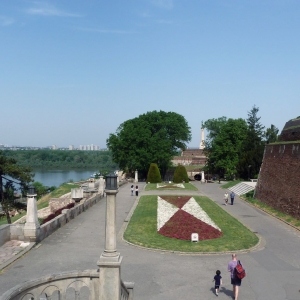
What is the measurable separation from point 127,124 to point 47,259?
47.8 m

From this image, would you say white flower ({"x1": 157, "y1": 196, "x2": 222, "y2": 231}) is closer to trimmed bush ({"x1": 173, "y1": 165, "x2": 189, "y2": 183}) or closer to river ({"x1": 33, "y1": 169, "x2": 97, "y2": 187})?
trimmed bush ({"x1": 173, "y1": 165, "x2": 189, "y2": 183})

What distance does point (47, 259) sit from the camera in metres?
13.3

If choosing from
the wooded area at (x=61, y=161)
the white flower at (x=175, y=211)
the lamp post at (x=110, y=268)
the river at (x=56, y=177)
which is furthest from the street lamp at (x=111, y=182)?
the wooded area at (x=61, y=161)

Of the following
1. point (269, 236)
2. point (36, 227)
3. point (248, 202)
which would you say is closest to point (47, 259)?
point (36, 227)

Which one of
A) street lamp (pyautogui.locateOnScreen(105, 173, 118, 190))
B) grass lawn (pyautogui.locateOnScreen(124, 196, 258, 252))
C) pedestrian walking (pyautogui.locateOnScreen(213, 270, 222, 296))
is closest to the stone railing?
street lamp (pyautogui.locateOnScreen(105, 173, 118, 190))

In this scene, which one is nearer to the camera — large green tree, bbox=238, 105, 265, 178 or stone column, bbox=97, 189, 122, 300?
stone column, bbox=97, 189, 122, 300

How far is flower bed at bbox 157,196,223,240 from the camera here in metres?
17.6

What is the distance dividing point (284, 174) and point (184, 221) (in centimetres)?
970

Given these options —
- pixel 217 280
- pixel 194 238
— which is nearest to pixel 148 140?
pixel 194 238

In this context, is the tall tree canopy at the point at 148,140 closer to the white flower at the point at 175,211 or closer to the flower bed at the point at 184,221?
the white flower at the point at 175,211

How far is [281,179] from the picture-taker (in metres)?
26.1

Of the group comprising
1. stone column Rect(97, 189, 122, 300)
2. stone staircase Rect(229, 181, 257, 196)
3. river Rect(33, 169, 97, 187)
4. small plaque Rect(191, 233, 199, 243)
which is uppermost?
stone column Rect(97, 189, 122, 300)

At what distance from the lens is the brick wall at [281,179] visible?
75.5 feet

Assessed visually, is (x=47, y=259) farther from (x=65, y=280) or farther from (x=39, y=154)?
(x=39, y=154)
